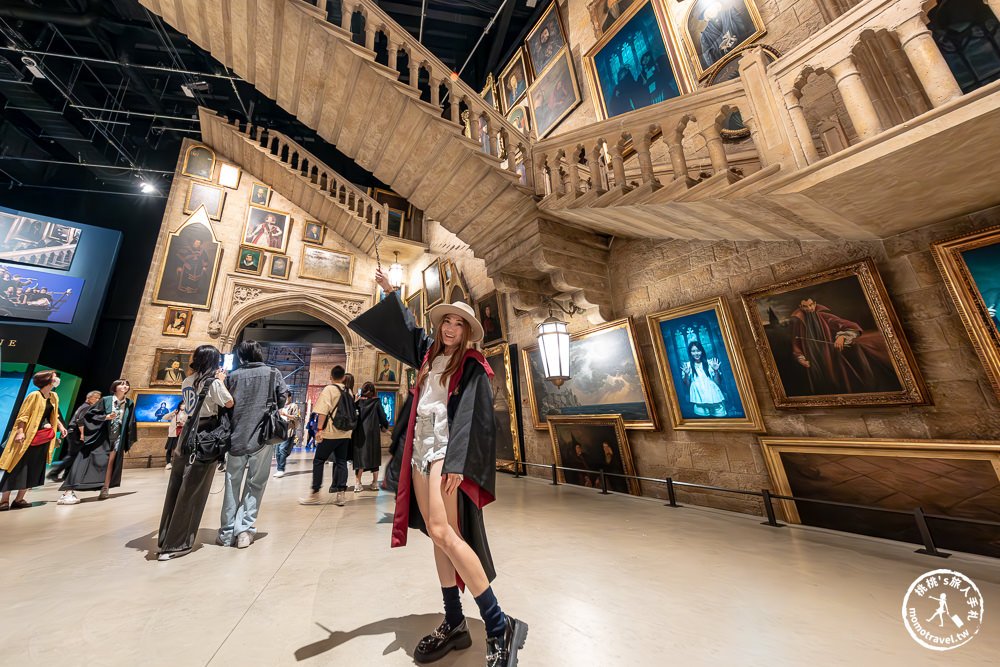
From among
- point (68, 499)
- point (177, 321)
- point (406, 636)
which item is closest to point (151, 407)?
point (177, 321)

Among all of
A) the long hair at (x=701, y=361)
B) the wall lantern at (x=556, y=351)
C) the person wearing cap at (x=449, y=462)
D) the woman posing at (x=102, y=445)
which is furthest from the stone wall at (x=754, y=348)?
the woman posing at (x=102, y=445)

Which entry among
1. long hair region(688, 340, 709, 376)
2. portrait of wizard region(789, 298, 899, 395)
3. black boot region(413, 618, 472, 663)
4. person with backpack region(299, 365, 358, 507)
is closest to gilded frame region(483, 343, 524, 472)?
person with backpack region(299, 365, 358, 507)

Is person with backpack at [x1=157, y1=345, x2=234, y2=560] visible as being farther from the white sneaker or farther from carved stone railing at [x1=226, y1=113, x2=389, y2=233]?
carved stone railing at [x1=226, y1=113, x2=389, y2=233]

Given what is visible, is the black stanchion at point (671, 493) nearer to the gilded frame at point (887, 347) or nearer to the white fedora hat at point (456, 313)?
the gilded frame at point (887, 347)

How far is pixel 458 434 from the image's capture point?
4.96ft

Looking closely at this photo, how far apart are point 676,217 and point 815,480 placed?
2.64 meters

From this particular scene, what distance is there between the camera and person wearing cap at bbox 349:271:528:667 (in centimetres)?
138

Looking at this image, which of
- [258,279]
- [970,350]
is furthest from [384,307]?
[258,279]

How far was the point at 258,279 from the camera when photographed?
10727 millimetres

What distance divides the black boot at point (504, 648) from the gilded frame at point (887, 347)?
10.6ft

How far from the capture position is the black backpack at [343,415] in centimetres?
456

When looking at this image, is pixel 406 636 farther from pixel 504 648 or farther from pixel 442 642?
pixel 504 648

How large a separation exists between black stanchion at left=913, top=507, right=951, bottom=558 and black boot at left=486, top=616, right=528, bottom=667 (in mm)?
2929

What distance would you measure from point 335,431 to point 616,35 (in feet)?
24.3
